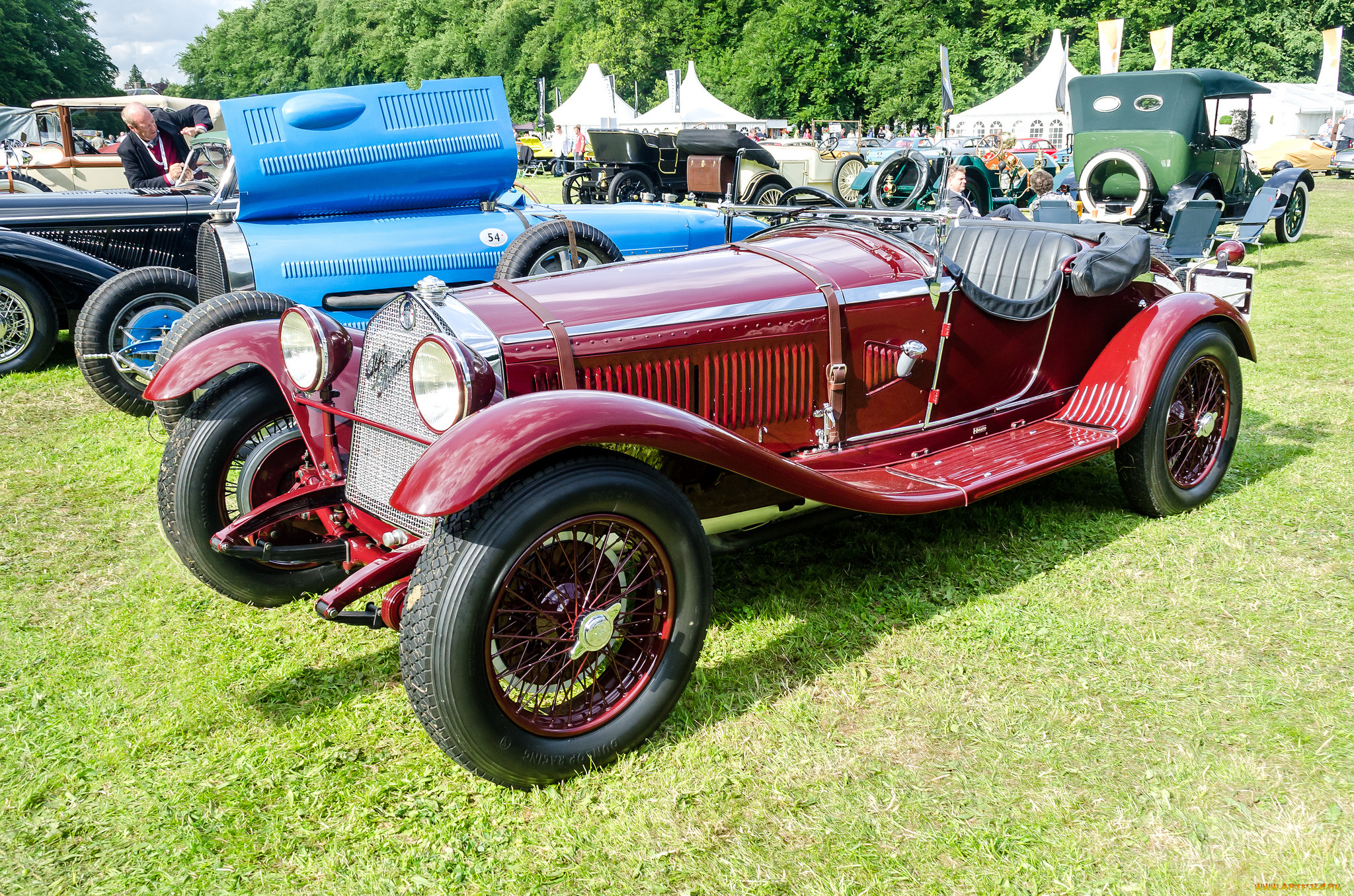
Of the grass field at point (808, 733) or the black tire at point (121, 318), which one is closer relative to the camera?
the grass field at point (808, 733)

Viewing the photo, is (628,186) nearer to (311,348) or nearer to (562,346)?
(311,348)

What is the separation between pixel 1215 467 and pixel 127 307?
6627 millimetres

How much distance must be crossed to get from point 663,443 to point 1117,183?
1222cm

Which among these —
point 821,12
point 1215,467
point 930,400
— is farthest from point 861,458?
point 821,12

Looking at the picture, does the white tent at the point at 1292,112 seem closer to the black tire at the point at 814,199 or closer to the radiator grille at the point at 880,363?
the black tire at the point at 814,199

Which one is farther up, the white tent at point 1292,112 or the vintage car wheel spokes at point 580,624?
the white tent at point 1292,112

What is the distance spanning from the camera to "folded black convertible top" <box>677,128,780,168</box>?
47.5ft

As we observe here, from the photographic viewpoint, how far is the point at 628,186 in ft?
56.1

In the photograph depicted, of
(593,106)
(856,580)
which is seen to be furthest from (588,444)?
(593,106)

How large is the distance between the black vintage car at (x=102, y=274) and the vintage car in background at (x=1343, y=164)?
30.8 metres

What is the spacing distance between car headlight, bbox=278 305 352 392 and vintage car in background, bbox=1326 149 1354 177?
106 feet

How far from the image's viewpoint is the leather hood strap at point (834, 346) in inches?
141

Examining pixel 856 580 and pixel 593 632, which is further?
pixel 856 580

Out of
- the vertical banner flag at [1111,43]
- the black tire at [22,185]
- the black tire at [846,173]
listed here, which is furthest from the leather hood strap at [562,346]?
the vertical banner flag at [1111,43]
